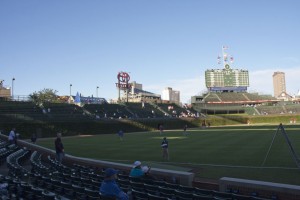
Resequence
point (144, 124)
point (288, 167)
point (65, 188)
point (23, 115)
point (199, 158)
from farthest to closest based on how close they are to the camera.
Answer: point (144, 124) → point (23, 115) → point (199, 158) → point (288, 167) → point (65, 188)

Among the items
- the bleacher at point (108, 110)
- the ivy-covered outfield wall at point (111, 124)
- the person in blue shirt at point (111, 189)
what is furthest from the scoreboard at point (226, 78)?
the person in blue shirt at point (111, 189)

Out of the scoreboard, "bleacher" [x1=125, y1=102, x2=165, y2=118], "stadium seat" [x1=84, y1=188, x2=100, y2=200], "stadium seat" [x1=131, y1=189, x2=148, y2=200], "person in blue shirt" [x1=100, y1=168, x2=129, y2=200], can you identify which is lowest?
"stadium seat" [x1=131, y1=189, x2=148, y2=200]

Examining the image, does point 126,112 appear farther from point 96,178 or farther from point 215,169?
point 96,178

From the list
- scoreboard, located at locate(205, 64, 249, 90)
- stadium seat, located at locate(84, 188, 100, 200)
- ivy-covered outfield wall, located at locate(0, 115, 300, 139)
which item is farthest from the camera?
scoreboard, located at locate(205, 64, 249, 90)

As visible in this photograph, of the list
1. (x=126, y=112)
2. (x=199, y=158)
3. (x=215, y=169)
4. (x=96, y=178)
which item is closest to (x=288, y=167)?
(x=215, y=169)

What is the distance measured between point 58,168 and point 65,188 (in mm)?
4635

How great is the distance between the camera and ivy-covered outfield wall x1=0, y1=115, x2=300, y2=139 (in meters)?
51.6

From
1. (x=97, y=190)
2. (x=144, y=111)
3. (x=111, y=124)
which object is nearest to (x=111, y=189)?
(x=97, y=190)

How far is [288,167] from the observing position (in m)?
18.1

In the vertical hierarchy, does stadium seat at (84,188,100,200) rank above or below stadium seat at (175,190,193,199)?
above

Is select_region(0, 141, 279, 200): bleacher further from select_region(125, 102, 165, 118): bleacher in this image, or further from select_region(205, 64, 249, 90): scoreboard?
select_region(205, 64, 249, 90): scoreboard

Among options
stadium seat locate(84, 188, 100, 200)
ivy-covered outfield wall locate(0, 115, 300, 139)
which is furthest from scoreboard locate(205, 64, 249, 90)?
stadium seat locate(84, 188, 100, 200)

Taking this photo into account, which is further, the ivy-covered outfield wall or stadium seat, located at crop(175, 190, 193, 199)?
the ivy-covered outfield wall

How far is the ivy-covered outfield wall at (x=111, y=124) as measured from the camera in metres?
51.6
